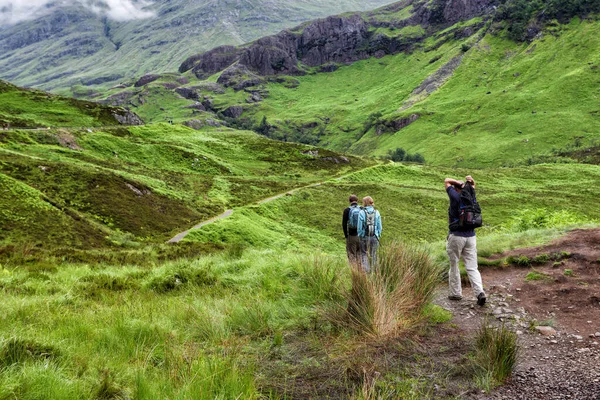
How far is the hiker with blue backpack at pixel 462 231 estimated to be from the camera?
30.4 feet

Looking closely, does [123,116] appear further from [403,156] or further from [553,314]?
[403,156]

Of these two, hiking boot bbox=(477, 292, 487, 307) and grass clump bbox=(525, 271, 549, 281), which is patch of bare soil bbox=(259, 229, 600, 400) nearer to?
hiking boot bbox=(477, 292, 487, 307)

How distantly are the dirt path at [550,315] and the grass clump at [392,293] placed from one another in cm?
95

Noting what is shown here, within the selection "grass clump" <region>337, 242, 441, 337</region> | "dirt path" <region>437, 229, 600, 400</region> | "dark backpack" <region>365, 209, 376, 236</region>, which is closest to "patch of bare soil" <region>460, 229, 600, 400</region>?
"dirt path" <region>437, 229, 600, 400</region>

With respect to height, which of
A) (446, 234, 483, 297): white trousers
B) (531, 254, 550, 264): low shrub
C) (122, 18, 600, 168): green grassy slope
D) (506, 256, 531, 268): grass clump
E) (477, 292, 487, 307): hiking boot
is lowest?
(122, 18, 600, 168): green grassy slope

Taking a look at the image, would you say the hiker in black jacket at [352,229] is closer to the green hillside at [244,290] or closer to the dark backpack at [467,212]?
the green hillside at [244,290]

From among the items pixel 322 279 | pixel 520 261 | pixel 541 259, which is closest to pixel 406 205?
pixel 520 261

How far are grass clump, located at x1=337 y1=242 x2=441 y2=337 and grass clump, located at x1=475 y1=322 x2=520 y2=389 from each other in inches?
54.6

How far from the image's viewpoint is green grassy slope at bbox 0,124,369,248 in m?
31.4

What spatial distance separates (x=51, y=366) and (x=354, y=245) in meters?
8.40

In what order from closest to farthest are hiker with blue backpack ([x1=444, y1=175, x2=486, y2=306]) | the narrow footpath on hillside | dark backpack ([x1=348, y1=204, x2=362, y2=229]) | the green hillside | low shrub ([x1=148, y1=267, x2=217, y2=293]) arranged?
the green hillside, hiker with blue backpack ([x1=444, y1=175, x2=486, y2=306]), dark backpack ([x1=348, y1=204, x2=362, y2=229]), low shrub ([x1=148, y1=267, x2=217, y2=293]), the narrow footpath on hillside

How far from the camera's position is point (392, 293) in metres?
6.85

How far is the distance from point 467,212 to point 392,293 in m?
3.73

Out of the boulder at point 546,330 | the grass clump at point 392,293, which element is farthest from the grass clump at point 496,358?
the boulder at point 546,330
